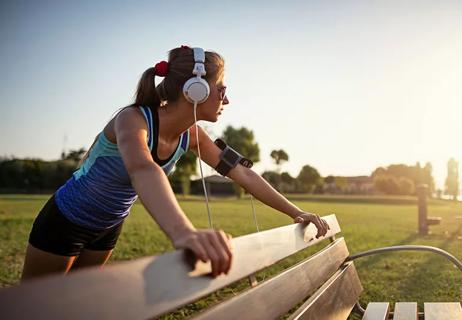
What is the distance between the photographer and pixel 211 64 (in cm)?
260

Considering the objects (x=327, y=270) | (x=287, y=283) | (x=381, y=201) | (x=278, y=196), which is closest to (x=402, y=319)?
(x=327, y=270)

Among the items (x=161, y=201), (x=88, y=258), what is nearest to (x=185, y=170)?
(x=88, y=258)

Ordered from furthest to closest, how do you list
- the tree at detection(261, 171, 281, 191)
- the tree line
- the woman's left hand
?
the tree at detection(261, 171, 281, 191) → the tree line → the woman's left hand

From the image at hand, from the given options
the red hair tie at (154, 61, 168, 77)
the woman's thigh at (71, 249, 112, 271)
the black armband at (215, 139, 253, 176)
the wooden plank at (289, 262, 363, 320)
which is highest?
the red hair tie at (154, 61, 168, 77)

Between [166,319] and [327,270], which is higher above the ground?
[327,270]

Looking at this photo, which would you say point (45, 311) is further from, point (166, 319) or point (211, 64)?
point (166, 319)

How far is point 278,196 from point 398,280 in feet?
17.6

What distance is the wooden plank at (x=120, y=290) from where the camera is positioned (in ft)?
2.93

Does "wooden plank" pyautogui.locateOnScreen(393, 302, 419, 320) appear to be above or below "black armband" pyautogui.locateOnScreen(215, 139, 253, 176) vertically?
below

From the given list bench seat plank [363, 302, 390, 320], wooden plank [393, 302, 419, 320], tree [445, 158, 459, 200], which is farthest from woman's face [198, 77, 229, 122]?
tree [445, 158, 459, 200]

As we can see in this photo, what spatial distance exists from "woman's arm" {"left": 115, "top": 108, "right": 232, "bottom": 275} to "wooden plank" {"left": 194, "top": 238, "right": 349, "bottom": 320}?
0.62 ft

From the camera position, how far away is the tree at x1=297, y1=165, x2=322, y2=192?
4254 inches

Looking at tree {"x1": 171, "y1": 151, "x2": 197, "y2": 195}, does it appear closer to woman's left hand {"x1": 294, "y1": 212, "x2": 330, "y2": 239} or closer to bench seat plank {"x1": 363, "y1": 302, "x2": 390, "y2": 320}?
bench seat plank {"x1": 363, "y1": 302, "x2": 390, "y2": 320}

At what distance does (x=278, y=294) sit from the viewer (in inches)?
83.2
